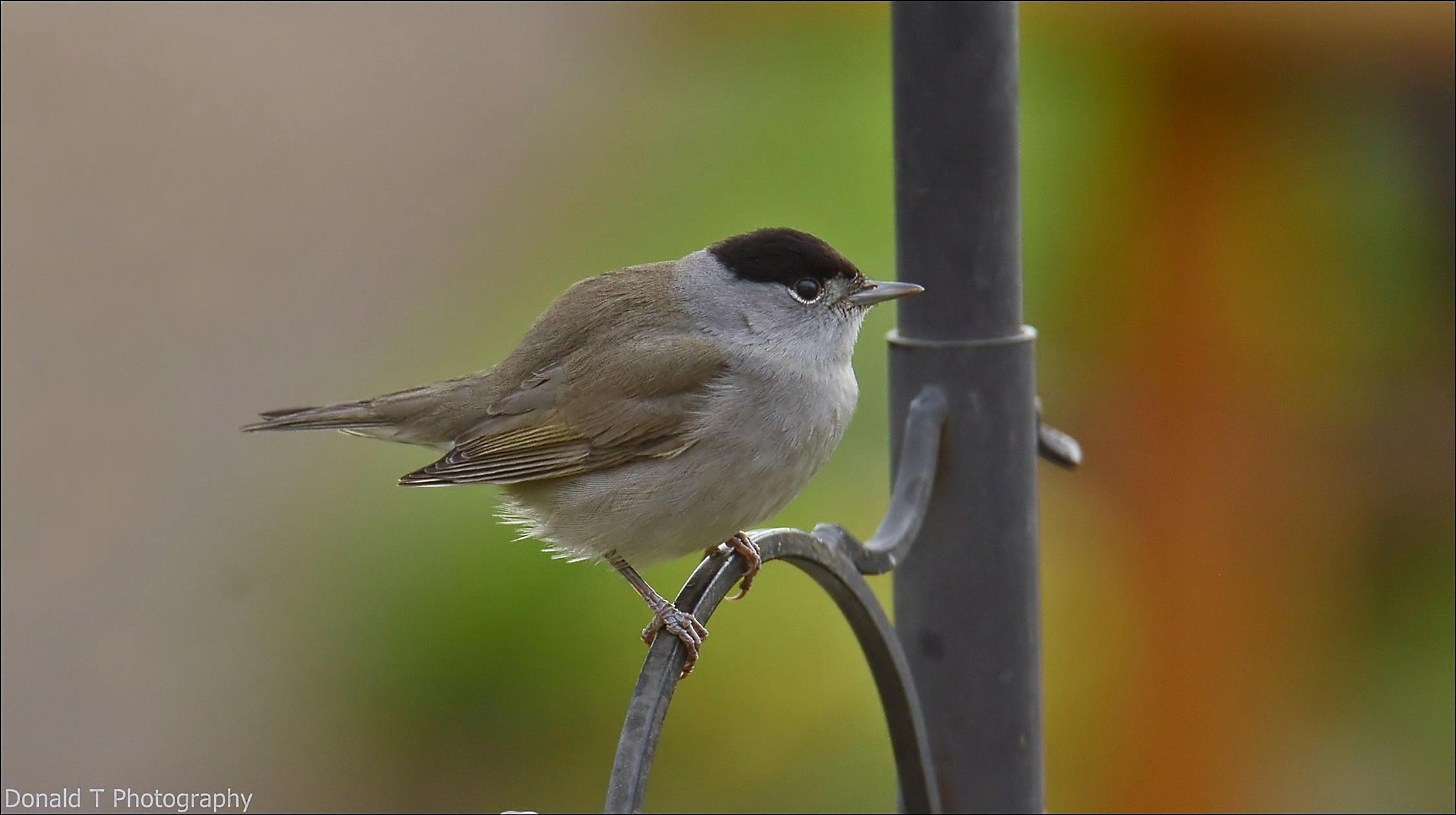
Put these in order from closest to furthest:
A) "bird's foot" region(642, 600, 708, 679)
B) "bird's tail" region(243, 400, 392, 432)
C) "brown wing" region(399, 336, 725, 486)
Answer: "bird's foot" region(642, 600, 708, 679), "brown wing" region(399, 336, 725, 486), "bird's tail" region(243, 400, 392, 432)

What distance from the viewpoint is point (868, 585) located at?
245 cm

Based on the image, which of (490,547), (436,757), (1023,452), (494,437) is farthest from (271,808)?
(1023,452)

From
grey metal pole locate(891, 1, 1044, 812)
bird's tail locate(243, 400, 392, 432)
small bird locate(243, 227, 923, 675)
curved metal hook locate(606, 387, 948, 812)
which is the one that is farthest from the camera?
bird's tail locate(243, 400, 392, 432)

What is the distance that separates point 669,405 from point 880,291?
434mm

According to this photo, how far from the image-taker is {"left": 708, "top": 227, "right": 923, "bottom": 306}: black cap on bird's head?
9.50ft

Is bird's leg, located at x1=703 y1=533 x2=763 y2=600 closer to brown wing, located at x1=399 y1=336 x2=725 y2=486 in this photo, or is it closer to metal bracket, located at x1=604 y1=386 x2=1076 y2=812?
metal bracket, located at x1=604 y1=386 x2=1076 y2=812

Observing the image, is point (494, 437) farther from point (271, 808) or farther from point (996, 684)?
point (271, 808)

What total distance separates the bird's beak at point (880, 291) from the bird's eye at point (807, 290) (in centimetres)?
7

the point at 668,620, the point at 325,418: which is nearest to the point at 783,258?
the point at 668,620

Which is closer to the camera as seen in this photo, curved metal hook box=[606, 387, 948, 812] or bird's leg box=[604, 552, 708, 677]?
curved metal hook box=[606, 387, 948, 812]

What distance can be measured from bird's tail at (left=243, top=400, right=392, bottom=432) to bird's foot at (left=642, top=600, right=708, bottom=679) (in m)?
0.88

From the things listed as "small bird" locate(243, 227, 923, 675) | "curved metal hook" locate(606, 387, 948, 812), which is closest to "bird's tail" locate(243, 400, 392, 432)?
"small bird" locate(243, 227, 923, 675)

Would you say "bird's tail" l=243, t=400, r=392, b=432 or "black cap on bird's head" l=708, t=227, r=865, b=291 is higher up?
"black cap on bird's head" l=708, t=227, r=865, b=291

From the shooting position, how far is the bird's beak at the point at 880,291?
8.45 feet
